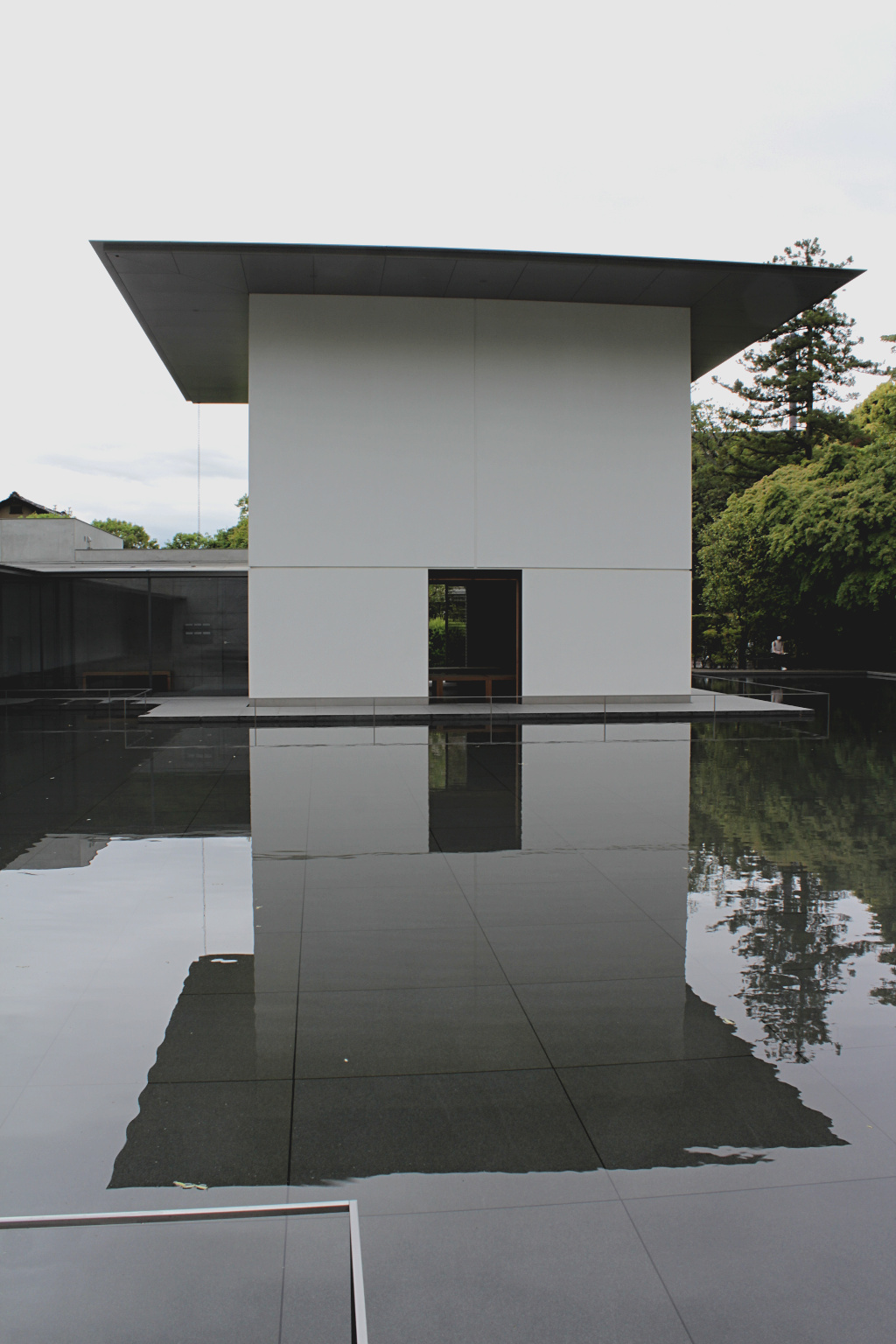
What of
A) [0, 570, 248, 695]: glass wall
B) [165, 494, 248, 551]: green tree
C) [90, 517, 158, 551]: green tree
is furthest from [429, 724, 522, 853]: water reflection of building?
[90, 517, 158, 551]: green tree

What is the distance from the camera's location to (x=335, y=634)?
19.2 m

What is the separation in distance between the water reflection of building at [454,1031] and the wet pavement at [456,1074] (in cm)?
2

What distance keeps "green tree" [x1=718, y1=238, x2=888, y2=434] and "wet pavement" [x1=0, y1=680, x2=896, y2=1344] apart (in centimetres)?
3907

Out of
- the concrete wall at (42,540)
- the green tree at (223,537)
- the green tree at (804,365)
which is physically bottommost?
the concrete wall at (42,540)

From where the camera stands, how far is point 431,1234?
2.91m

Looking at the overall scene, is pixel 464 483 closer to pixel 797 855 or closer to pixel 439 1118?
pixel 797 855

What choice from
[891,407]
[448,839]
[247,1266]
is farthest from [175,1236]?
[891,407]

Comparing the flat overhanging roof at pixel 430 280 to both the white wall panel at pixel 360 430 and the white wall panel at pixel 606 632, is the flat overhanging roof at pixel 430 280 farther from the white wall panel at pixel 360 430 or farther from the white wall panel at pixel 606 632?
the white wall panel at pixel 606 632

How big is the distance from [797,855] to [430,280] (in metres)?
13.9

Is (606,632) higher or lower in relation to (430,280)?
lower

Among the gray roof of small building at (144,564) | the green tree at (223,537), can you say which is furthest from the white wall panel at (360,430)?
the green tree at (223,537)

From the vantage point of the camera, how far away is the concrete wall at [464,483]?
19078 mm

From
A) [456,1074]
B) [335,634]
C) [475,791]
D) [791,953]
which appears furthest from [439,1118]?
[335,634]

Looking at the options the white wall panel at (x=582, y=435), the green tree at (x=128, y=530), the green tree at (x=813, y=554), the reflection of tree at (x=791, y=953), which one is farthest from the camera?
the green tree at (x=128, y=530)
